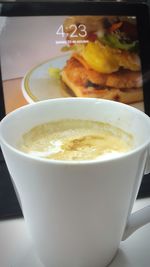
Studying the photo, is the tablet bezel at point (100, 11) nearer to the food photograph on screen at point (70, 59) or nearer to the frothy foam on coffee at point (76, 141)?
the food photograph on screen at point (70, 59)

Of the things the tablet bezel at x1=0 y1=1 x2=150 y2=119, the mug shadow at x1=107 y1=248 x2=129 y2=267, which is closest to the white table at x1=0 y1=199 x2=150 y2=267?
the mug shadow at x1=107 y1=248 x2=129 y2=267

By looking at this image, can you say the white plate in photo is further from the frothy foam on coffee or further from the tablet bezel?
the frothy foam on coffee

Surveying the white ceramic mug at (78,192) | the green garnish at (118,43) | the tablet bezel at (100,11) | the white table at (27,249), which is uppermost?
the tablet bezel at (100,11)

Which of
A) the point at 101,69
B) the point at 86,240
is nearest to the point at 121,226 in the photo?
the point at 86,240

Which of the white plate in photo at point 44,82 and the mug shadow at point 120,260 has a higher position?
the white plate in photo at point 44,82

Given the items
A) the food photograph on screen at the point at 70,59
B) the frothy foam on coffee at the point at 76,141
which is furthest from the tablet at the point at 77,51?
the frothy foam on coffee at the point at 76,141

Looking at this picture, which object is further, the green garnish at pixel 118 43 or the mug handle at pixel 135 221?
the green garnish at pixel 118 43

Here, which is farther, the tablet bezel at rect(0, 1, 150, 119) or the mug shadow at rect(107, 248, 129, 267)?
the tablet bezel at rect(0, 1, 150, 119)
